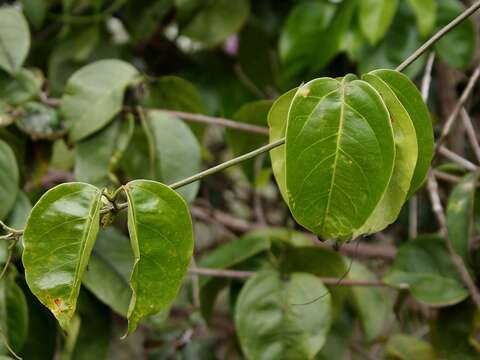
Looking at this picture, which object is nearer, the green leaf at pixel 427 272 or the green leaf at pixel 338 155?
the green leaf at pixel 338 155

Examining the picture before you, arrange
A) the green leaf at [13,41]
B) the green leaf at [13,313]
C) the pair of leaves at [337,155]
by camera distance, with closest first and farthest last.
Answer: the pair of leaves at [337,155]
the green leaf at [13,313]
the green leaf at [13,41]

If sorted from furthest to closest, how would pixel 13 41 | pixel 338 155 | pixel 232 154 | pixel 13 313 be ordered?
pixel 232 154 → pixel 13 41 → pixel 13 313 → pixel 338 155

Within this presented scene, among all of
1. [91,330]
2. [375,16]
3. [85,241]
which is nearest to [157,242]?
[85,241]

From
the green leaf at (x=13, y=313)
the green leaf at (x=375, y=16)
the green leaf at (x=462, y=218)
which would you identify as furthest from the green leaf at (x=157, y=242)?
the green leaf at (x=375, y=16)

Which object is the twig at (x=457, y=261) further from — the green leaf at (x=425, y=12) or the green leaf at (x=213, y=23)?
the green leaf at (x=213, y=23)

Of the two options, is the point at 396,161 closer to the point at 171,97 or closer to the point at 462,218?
the point at 462,218

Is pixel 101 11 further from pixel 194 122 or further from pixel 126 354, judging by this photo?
pixel 126 354

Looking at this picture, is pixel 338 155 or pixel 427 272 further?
pixel 427 272
